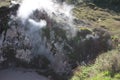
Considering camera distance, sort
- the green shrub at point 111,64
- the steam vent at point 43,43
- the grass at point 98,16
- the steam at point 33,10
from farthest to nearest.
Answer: the grass at point 98,16 < the steam at point 33,10 < the steam vent at point 43,43 < the green shrub at point 111,64

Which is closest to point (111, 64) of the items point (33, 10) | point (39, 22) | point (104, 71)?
point (104, 71)

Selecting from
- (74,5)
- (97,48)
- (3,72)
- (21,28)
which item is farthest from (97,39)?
(74,5)

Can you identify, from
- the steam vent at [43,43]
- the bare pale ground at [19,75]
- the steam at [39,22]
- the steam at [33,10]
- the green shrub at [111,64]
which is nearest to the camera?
the green shrub at [111,64]

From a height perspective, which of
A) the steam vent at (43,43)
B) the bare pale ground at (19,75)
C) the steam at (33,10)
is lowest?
the bare pale ground at (19,75)

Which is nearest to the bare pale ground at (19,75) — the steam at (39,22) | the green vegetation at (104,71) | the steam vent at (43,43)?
the steam vent at (43,43)

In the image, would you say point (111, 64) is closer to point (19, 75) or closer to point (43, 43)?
point (19, 75)

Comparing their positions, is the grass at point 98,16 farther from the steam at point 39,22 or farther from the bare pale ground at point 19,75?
the bare pale ground at point 19,75

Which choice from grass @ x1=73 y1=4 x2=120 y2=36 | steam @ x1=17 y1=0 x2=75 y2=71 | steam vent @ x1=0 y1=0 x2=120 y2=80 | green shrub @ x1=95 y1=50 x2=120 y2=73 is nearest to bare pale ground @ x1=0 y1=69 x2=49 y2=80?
steam vent @ x1=0 y1=0 x2=120 y2=80

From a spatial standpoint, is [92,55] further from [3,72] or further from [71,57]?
[3,72]

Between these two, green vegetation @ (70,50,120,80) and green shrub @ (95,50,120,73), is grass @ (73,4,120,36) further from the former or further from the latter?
green shrub @ (95,50,120,73)
